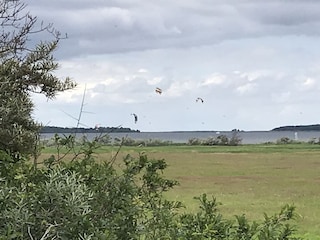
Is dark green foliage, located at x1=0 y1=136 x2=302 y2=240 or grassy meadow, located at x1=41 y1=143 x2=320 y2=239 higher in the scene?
dark green foliage, located at x1=0 y1=136 x2=302 y2=240

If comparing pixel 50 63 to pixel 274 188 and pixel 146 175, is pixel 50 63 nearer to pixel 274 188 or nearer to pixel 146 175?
pixel 146 175

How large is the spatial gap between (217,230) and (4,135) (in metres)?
2.14

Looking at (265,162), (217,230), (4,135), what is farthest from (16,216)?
(265,162)

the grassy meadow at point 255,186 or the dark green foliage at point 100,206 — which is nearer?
the dark green foliage at point 100,206

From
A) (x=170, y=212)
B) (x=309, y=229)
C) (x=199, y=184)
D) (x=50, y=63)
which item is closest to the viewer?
(x=170, y=212)

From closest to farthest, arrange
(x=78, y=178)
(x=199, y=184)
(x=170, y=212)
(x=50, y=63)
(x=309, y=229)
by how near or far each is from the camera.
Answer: (x=78, y=178) < (x=170, y=212) < (x=50, y=63) < (x=309, y=229) < (x=199, y=184)

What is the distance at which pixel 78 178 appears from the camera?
3047 mm

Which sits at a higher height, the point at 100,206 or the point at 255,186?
the point at 100,206

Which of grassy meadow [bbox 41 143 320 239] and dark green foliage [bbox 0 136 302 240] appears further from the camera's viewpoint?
grassy meadow [bbox 41 143 320 239]

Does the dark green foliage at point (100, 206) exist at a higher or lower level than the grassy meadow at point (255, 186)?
higher

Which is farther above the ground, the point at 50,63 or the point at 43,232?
the point at 50,63

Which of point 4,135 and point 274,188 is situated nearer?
point 4,135

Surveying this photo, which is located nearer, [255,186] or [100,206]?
[100,206]

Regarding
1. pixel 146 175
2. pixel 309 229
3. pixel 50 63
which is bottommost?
pixel 309 229
